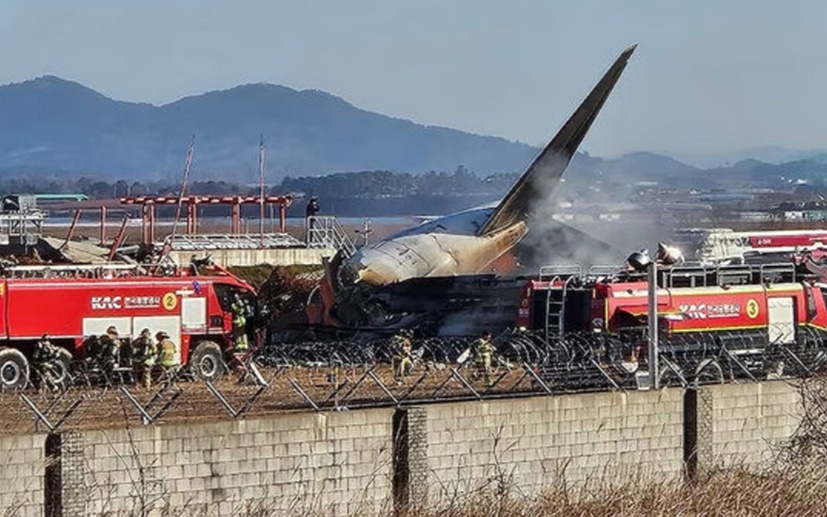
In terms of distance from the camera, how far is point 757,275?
42.1 meters

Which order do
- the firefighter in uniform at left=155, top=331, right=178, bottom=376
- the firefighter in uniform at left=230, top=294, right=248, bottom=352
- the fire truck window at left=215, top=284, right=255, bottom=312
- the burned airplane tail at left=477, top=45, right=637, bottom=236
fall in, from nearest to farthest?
the firefighter in uniform at left=155, top=331, right=178, bottom=376 → the fire truck window at left=215, top=284, right=255, bottom=312 → the firefighter in uniform at left=230, top=294, right=248, bottom=352 → the burned airplane tail at left=477, top=45, right=637, bottom=236

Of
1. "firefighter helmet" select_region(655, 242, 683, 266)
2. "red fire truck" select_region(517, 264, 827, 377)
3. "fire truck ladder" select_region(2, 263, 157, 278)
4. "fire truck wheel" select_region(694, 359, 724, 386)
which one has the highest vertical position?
"firefighter helmet" select_region(655, 242, 683, 266)

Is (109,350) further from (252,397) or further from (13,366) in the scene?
(252,397)

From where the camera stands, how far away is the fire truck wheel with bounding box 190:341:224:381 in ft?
132

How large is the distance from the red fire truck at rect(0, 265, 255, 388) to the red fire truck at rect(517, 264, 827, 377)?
688 cm

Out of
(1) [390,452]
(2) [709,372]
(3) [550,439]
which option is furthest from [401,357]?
(1) [390,452]

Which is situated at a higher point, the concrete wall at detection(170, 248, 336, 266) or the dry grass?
the concrete wall at detection(170, 248, 336, 266)

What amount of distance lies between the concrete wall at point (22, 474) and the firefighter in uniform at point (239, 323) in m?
21.7

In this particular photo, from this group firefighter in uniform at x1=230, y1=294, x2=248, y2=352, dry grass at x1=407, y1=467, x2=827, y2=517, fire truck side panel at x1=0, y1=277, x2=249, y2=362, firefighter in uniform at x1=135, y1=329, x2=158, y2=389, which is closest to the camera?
dry grass at x1=407, y1=467, x2=827, y2=517

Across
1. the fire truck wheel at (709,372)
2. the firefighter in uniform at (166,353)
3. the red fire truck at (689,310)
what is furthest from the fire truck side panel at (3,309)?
the fire truck wheel at (709,372)

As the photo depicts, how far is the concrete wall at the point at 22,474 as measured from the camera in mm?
→ 20359

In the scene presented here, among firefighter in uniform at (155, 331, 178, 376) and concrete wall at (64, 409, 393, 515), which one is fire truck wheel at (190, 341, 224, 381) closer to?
firefighter in uniform at (155, 331, 178, 376)

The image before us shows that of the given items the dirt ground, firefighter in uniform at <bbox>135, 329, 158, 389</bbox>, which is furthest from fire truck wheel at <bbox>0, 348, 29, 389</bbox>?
the dirt ground

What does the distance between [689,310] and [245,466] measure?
61.5ft
